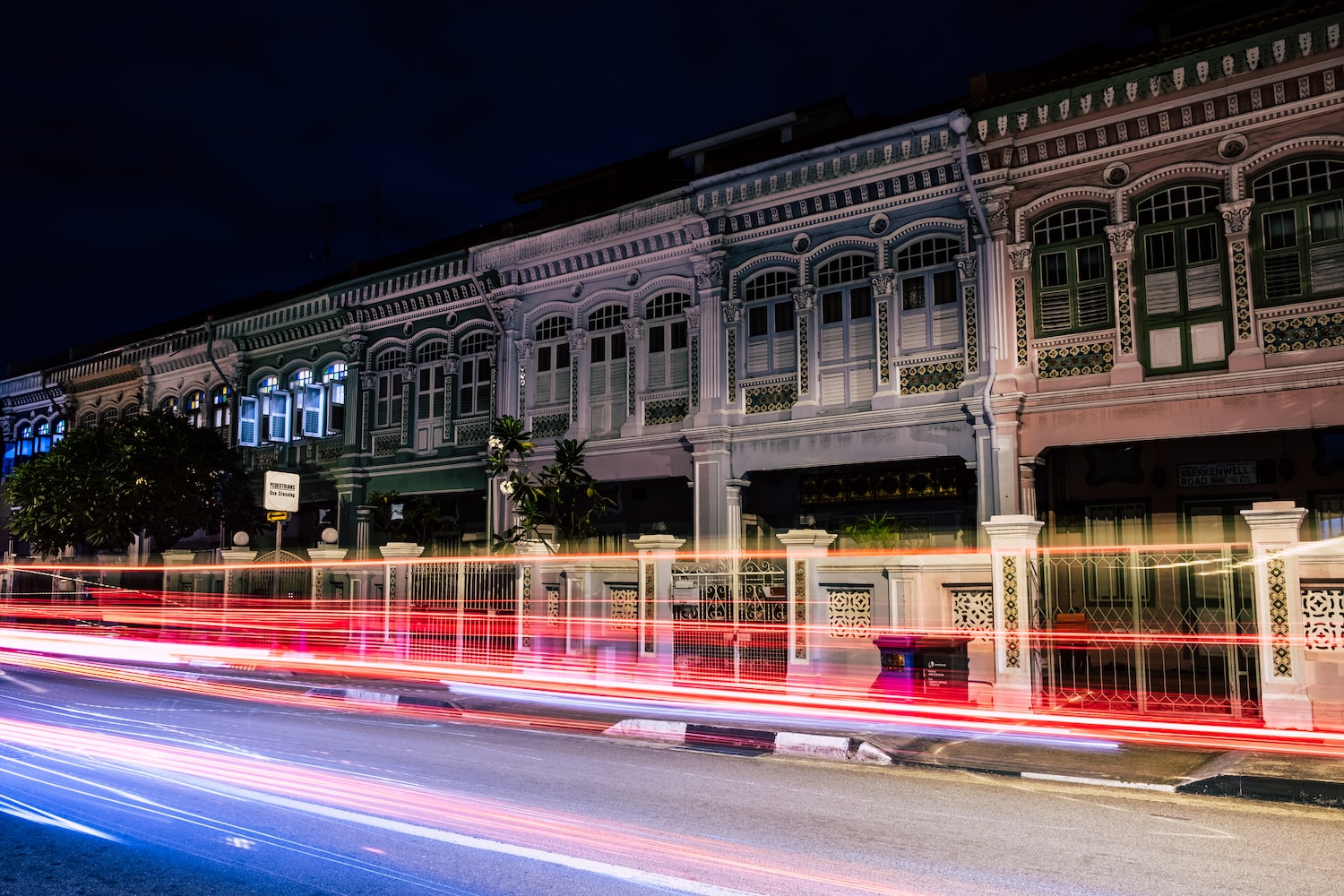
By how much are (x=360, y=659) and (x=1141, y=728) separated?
14.1 m

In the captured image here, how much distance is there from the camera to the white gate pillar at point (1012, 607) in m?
12.8

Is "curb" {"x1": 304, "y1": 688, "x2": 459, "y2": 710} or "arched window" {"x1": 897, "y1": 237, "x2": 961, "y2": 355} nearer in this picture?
"curb" {"x1": 304, "y1": 688, "x2": 459, "y2": 710}

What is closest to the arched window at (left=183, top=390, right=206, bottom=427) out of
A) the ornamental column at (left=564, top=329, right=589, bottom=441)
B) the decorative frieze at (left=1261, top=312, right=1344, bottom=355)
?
the ornamental column at (left=564, top=329, right=589, bottom=441)

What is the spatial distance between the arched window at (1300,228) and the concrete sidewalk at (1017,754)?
25.1 feet

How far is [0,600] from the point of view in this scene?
28688 millimetres

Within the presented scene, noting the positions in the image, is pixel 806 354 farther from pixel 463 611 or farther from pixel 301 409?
pixel 301 409

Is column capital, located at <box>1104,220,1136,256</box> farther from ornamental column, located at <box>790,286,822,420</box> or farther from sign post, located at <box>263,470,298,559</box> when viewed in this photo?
sign post, located at <box>263,470,298,559</box>

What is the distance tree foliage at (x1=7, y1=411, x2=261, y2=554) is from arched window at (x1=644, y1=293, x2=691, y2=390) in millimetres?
13145

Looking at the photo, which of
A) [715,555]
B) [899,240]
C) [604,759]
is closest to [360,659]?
[715,555]

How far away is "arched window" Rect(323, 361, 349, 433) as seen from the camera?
2659cm

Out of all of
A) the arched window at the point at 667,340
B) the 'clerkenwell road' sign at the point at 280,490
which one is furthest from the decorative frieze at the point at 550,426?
the 'clerkenwell road' sign at the point at 280,490

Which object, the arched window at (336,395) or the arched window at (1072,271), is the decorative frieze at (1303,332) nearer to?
the arched window at (1072,271)

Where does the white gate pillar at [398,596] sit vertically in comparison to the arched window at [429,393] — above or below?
below

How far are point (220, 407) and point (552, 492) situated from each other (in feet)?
50.4
